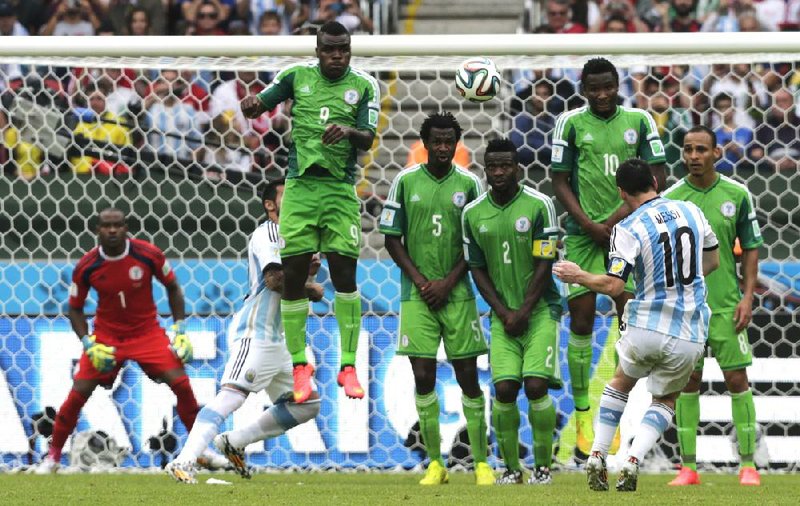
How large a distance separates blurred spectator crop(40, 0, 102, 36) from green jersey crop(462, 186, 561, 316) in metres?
6.74

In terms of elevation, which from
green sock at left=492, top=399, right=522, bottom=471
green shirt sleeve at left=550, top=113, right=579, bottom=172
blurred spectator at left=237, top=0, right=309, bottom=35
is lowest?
green sock at left=492, top=399, right=522, bottom=471

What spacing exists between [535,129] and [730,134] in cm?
143

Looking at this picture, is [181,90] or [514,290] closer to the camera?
[514,290]

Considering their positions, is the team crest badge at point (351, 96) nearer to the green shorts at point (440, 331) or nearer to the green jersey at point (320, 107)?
the green jersey at point (320, 107)

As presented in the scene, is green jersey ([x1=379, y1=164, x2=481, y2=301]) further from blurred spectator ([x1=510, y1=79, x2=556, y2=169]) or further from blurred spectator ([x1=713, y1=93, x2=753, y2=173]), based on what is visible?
blurred spectator ([x1=713, y1=93, x2=753, y2=173])

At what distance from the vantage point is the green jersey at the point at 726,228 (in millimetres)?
8930

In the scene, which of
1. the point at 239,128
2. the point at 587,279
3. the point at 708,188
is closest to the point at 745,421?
the point at 708,188

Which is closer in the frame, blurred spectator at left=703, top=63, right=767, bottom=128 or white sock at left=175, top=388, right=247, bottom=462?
white sock at left=175, top=388, right=247, bottom=462

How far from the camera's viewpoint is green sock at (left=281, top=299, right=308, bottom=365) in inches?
349

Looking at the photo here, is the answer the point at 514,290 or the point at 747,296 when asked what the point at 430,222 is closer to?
the point at 514,290

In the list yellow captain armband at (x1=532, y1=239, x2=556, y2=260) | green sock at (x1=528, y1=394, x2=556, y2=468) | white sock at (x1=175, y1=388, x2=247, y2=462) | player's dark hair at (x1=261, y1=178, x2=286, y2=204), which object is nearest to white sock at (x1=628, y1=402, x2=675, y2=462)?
green sock at (x1=528, y1=394, x2=556, y2=468)

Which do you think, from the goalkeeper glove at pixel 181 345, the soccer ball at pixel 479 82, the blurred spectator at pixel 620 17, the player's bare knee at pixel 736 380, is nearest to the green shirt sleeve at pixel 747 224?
the player's bare knee at pixel 736 380

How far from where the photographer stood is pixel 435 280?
923cm

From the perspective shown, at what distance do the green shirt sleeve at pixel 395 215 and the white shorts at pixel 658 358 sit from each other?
1.93 m
